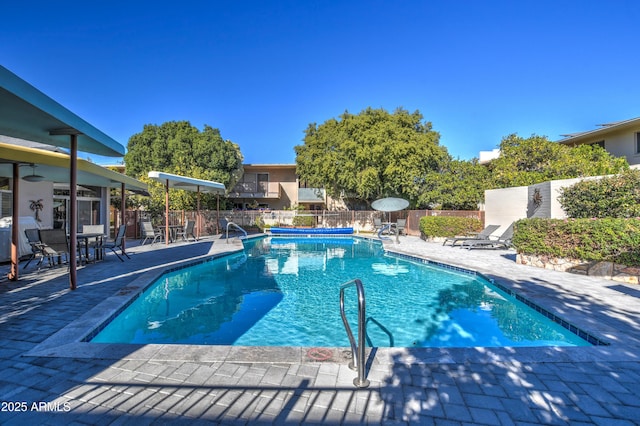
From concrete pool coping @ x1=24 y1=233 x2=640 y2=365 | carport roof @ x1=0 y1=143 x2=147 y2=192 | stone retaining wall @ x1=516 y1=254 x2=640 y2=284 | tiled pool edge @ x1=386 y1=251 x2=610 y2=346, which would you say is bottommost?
tiled pool edge @ x1=386 y1=251 x2=610 y2=346

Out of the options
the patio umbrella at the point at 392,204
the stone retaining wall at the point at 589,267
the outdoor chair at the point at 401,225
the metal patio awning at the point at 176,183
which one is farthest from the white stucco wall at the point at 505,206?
the metal patio awning at the point at 176,183

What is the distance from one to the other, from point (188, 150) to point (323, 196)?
11897mm

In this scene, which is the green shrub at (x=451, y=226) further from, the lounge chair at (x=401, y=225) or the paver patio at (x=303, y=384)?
the paver patio at (x=303, y=384)

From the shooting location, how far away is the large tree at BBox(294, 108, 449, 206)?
20.9 metres

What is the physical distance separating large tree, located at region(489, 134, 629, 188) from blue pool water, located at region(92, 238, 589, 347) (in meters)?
9.44

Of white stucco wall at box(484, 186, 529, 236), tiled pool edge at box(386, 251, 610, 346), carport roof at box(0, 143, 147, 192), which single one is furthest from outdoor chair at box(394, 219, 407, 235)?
carport roof at box(0, 143, 147, 192)

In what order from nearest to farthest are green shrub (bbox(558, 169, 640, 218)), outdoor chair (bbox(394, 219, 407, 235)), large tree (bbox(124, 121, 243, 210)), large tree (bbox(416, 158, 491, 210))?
1. green shrub (bbox(558, 169, 640, 218))
2. outdoor chair (bbox(394, 219, 407, 235))
3. large tree (bbox(416, 158, 491, 210))
4. large tree (bbox(124, 121, 243, 210))

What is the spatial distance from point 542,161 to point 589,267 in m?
11.7

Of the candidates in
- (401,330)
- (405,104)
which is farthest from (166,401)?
(405,104)

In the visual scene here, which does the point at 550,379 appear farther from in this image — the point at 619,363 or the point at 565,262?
the point at 565,262

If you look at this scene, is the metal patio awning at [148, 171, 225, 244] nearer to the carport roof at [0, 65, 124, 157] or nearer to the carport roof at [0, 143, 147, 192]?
the carport roof at [0, 143, 147, 192]

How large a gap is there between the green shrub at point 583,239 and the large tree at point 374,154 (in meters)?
12.0

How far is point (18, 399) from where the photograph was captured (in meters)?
2.51

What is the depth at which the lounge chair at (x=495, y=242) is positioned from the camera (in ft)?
41.0
